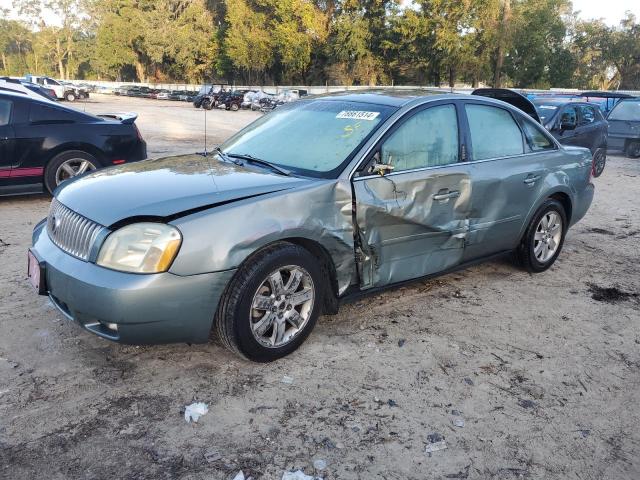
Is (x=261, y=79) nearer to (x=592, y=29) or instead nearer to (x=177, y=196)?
(x=592, y=29)

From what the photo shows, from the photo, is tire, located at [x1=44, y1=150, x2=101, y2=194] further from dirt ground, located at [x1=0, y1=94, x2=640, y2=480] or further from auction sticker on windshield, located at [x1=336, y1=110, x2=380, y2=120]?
auction sticker on windshield, located at [x1=336, y1=110, x2=380, y2=120]

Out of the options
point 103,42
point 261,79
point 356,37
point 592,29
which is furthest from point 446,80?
point 103,42

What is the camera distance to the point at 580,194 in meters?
5.41

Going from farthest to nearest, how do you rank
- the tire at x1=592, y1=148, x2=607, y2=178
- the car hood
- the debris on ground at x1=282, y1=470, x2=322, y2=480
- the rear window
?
the tire at x1=592, y1=148, x2=607, y2=178, the rear window, the car hood, the debris on ground at x1=282, y1=470, x2=322, y2=480

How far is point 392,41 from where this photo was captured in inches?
1996

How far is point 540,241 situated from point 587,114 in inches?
291

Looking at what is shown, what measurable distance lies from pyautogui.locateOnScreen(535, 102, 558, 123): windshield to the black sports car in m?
7.52

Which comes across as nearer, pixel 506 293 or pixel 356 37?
pixel 506 293

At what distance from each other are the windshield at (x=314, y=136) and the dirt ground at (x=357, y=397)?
1.17 m

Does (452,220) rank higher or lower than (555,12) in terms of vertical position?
lower

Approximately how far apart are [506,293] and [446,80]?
51173 mm

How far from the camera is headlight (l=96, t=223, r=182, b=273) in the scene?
287 cm

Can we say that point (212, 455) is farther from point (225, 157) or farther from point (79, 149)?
point (79, 149)

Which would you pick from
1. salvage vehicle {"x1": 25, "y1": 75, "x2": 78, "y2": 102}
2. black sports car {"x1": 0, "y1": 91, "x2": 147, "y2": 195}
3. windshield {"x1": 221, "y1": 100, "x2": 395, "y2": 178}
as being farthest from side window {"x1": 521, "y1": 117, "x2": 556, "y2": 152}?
salvage vehicle {"x1": 25, "y1": 75, "x2": 78, "y2": 102}
